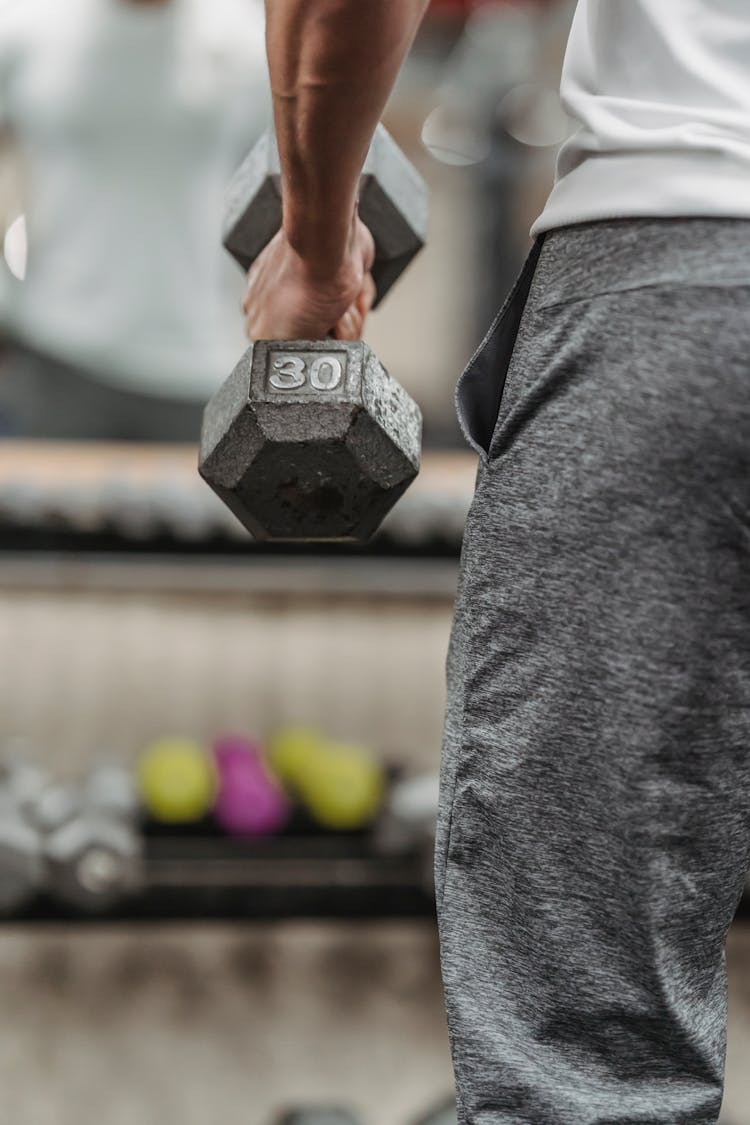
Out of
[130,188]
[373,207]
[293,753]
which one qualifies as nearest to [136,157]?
[130,188]

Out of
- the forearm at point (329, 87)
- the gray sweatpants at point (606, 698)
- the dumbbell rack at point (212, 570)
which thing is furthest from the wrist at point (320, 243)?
the dumbbell rack at point (212, 570)

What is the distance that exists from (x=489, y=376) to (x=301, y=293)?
4.3 inches

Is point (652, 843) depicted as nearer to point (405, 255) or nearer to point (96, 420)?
point (405, 255)

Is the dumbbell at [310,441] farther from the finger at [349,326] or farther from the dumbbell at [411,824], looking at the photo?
the dumbbell at [411,824]

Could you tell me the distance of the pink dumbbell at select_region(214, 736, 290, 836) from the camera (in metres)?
1.56

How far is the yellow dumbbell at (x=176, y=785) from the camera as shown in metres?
1.58

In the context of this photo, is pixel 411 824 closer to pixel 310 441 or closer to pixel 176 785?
pixel 176 785

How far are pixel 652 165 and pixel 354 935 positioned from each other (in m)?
1.34

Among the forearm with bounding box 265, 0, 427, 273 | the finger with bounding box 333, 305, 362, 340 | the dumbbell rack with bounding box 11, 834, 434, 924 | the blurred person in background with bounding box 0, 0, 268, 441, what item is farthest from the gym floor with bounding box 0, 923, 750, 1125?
the forearm with bounding box 265, 0, 427, 273

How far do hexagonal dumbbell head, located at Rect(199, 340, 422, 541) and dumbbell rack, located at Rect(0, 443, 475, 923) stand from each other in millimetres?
857

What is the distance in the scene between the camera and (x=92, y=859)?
1.42 metres

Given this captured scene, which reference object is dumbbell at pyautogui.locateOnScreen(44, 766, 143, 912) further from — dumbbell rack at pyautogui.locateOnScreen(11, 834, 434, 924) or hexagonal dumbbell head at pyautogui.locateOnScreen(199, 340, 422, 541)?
hexagonal dumbbell head at pyautogui.locateOnScreen(199, 340, 422, 541)

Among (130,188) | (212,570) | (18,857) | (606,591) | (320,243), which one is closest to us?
(606,591)

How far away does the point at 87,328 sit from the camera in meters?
2.22
